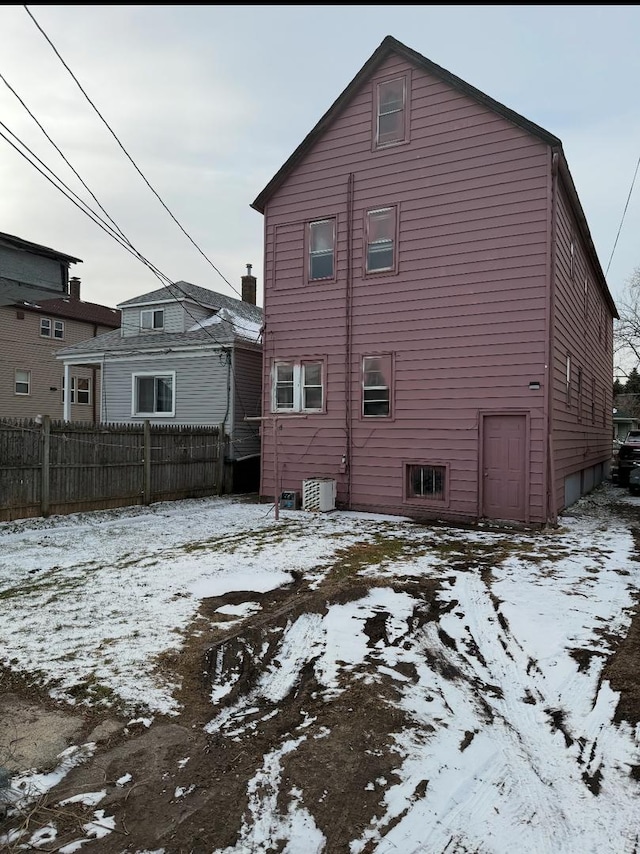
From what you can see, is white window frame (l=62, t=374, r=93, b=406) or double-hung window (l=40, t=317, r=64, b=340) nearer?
white window frame (l=62, t=374, r=93, b=406)

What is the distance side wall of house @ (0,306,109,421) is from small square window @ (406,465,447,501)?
62.2 ft

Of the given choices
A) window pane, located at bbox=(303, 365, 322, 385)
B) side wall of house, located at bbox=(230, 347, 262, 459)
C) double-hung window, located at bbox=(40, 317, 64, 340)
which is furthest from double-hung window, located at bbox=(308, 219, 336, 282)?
double-hung window, located at bbox=(40, 317, 64, 340)

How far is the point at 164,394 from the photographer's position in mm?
17656

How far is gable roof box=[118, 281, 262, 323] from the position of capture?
1809 centimetres

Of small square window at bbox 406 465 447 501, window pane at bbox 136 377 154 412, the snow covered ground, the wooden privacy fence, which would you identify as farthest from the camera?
window pane at bbox 136 377 154 412

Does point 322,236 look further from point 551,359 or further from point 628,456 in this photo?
point 628,456

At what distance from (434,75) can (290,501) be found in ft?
31.1

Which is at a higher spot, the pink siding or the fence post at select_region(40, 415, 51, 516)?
the pink siding

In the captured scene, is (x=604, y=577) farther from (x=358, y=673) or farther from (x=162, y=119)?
(x=162, y=119)

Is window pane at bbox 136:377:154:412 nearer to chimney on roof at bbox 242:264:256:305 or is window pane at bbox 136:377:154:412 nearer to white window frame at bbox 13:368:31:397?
chimney on roof at bbox 242:264:256:305

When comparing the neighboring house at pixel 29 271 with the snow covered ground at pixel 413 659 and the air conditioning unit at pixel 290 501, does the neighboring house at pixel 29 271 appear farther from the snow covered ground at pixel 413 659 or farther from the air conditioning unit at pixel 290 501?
the air conditioning unit at pixel 290 501

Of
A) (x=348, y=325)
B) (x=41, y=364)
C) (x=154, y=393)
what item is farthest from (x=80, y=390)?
(x=348, y=325)

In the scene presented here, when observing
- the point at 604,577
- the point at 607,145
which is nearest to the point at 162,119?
the point at 607,145

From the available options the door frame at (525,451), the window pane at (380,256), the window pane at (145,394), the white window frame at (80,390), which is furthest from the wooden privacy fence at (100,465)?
Answer: the white window frame at (80,390)
